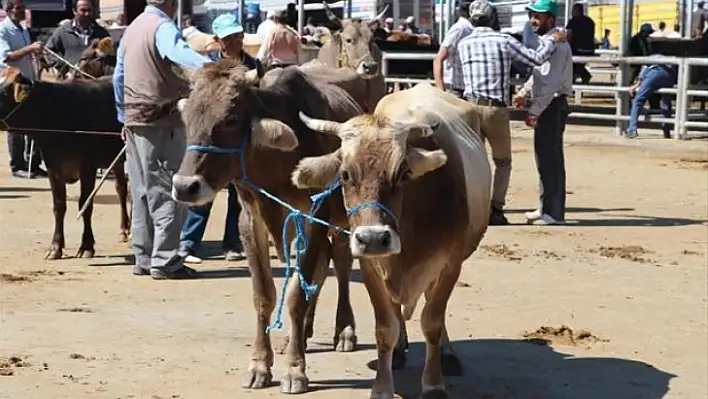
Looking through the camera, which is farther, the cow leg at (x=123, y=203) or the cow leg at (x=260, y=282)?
the cow leg at (x=123, y=203)

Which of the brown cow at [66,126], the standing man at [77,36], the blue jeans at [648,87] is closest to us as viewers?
the brown cow at [66,126]

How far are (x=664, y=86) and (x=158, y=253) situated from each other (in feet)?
45.2

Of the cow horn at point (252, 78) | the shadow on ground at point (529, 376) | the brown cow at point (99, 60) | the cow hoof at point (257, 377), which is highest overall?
the cow horn at point (252, 78)

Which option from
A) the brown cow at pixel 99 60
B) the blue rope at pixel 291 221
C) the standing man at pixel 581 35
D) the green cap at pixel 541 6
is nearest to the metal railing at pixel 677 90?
the standing man at pixel 581 35

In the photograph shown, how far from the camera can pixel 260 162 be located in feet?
25.5

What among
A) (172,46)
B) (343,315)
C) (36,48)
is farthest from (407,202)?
(36,48)

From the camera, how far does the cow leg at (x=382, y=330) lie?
23.6ft

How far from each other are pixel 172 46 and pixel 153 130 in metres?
0.90

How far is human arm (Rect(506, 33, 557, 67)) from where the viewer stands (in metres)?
13.5

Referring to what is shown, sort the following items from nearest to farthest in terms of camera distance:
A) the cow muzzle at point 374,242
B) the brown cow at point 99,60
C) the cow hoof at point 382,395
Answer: the cow muzzle at point 374,242, the cow hoof at point 382,395, the brown cow at point 99,60

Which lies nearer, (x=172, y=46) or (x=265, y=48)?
(x=172, y=46)

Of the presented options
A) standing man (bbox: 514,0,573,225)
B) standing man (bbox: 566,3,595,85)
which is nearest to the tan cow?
standing man (bbox: 514,0,573,225)

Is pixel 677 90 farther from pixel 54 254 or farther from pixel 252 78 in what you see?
pixel 252 78

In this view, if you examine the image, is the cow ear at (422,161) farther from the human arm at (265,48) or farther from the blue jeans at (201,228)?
the human arm at (265,48)
